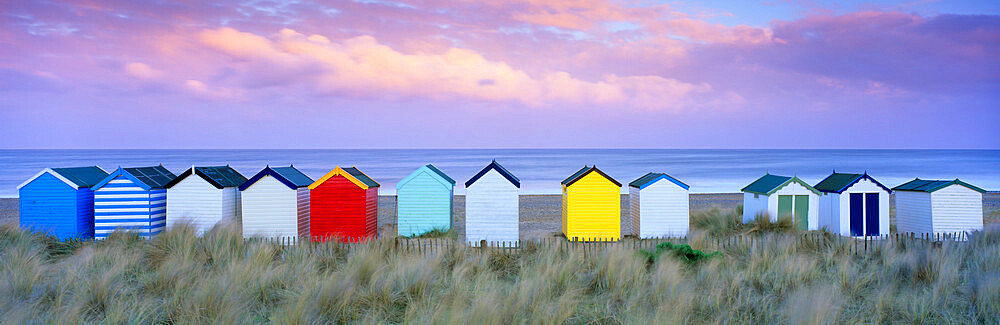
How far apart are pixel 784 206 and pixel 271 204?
34.1ft

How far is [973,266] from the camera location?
8.75 meters

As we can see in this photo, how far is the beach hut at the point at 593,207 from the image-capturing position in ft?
38.7

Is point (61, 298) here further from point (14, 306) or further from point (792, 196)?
point (792, 196)

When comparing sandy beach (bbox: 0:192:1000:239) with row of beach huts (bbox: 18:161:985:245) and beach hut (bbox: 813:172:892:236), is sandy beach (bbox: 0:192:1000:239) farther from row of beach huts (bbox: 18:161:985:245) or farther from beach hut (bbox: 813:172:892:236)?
beach hut (bbox: 813:172:892:236)

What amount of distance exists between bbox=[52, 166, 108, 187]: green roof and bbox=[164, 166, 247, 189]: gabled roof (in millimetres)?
1537

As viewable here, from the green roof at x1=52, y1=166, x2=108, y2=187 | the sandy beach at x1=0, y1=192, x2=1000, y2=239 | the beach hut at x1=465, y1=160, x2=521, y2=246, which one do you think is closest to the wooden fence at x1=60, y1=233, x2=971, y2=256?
the beach hut at x1=465, y1=160, x2=521, y2=246

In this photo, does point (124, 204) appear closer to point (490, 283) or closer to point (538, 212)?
point (490, 283)

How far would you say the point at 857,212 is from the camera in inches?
490

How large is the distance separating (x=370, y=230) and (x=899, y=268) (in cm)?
895

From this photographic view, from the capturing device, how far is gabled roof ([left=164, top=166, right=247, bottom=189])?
37.5 ft

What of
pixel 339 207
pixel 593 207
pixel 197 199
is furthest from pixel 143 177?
pixel 593 207

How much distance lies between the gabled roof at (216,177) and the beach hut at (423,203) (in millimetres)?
3365

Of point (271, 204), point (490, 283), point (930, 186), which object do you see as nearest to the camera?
point (490, 283)

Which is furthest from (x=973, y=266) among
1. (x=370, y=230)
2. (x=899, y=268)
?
(x=370, y=230)
